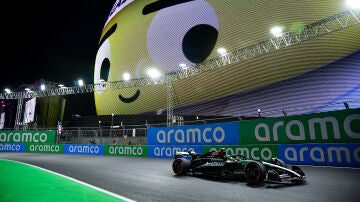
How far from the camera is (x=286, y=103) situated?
28.3 metres

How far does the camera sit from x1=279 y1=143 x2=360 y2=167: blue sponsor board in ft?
27.0

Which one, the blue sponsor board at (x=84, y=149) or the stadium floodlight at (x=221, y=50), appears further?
the stadium floodlight at (x=221, y=50)

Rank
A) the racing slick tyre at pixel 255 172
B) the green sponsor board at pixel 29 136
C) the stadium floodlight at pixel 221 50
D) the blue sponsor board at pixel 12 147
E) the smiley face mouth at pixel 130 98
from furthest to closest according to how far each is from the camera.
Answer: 1. the smiley face mouth at pixel 130 98
2. the stadium floodlight at pixel 221 50
3. the blue sponsor board at pixel 12 147
4. the green sponsor board at pixel 29 136
5. the racing slick tyre at pixel 255 172

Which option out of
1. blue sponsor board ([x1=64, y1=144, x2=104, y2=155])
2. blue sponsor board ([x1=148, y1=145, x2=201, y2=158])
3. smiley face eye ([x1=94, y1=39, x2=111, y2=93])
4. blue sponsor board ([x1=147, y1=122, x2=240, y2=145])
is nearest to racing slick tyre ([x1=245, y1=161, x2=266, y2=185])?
blue sponsor board ([x1=147, y1=122, x2=240, y2=145])

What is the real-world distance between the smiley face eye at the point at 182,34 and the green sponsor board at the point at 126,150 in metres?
18.1

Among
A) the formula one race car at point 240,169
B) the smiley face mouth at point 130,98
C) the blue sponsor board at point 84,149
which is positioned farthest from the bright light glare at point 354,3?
the smiley face mouth at point 130,98

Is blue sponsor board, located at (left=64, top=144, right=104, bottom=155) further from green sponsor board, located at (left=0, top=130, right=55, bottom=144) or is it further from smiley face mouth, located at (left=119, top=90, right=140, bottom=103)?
smiley face mouth, located at (left=119, top=90, right=140, bottom=103)

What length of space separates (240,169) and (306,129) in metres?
4.98

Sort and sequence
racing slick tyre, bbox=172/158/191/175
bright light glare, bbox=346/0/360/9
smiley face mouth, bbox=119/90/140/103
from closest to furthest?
racing slick tyre, bbox=172/158/191/175
bright light glare, bbox=346/0/360/9
smiley face mouth, bbox=119/90/140/103

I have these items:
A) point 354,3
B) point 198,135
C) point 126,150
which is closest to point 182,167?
point 198,135

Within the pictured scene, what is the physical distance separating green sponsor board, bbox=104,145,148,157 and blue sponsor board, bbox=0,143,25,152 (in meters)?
10.8

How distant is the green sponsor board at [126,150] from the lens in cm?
1618

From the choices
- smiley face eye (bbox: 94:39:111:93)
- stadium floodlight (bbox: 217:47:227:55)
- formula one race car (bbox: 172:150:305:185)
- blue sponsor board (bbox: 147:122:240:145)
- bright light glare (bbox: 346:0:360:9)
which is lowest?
formula one race car (bbox: 172:150:305:185)

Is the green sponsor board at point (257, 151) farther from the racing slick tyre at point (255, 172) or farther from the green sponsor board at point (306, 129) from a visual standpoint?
the racing slick tyre at point (255, 172)
